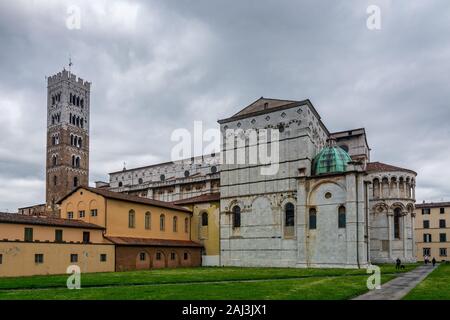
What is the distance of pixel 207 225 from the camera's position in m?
56.5

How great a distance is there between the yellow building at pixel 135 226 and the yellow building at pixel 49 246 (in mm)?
1872

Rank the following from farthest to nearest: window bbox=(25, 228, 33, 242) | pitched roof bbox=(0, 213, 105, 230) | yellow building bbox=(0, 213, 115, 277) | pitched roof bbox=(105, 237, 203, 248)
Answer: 1. pitched roof bbox=(105, 237, 203, 248)
2. window bbox=(25, 228, 33, 242)
3. pitched roof bbox=(0, 213, 105, 230)
4. yellow building bbox=(0, 213, 115, 277)

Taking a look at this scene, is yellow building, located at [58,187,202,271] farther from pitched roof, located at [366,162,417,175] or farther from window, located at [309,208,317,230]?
pitched roof, located at [366,162,417,175]

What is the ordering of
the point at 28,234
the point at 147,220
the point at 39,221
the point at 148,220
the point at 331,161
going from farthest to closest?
the point at 148,220, the point at 147,220, the point at 331,161, the point at 39,221, the point at 28,234

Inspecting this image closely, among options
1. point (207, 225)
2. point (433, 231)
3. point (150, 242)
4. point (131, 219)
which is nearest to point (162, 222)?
point (150, 242)

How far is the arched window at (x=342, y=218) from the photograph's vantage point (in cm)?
4489


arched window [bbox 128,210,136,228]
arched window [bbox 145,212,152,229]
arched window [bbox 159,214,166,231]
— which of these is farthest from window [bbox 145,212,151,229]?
arched window [bbox 128,210,136,228]

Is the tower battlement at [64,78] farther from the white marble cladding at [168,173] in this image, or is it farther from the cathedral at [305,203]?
the cathedral at [305,203]

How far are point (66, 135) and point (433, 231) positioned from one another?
8049cm

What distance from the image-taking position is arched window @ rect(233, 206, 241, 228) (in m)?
52.9

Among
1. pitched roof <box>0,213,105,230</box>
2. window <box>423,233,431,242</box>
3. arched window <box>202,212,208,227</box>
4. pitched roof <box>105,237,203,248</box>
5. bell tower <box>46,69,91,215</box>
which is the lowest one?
window <box>423,233,431,242</box>

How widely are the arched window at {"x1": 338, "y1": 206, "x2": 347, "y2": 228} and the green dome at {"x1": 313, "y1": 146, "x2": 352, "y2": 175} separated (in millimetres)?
4121

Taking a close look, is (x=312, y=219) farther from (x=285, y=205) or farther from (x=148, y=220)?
(x=148, y=220)
